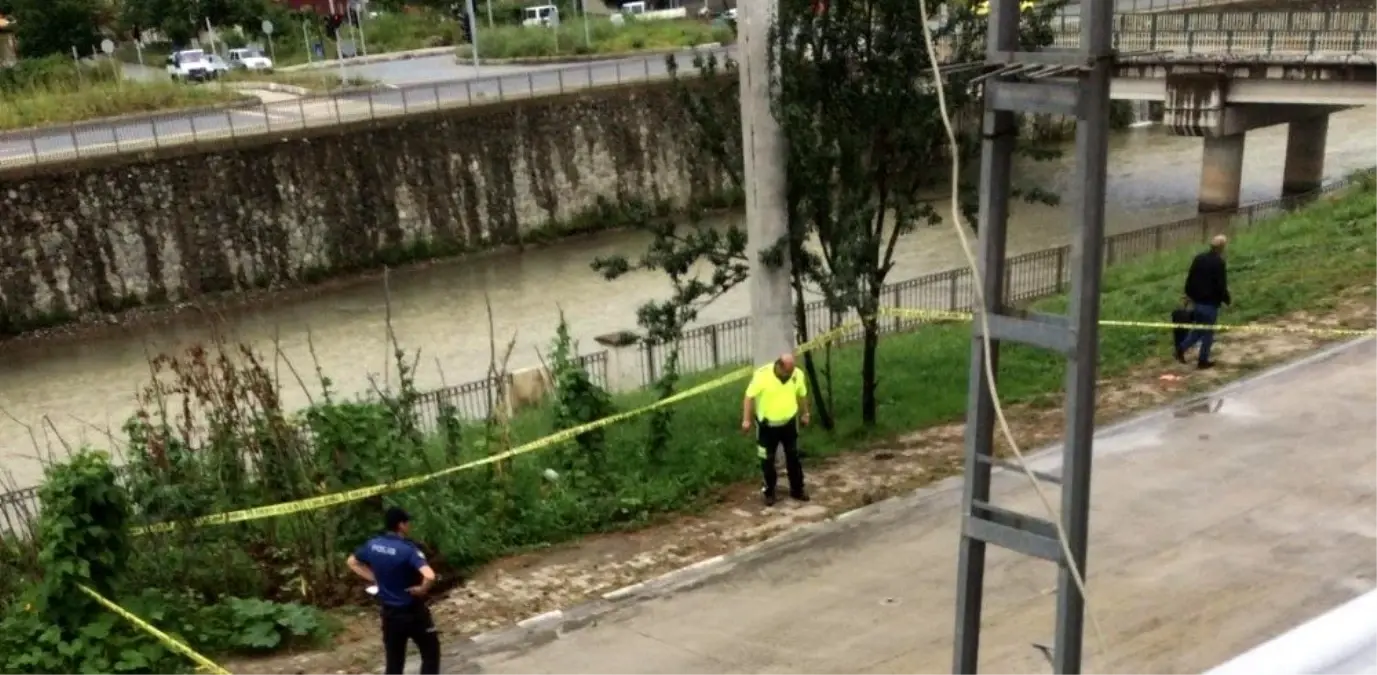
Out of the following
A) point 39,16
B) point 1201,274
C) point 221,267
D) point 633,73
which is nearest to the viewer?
point 1201,274

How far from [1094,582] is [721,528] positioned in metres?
3.06

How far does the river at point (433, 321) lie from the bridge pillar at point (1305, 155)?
3.41 ft

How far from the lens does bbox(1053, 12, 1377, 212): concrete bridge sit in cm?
2900

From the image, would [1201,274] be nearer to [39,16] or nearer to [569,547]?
[569,547]

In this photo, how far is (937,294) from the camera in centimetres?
2189

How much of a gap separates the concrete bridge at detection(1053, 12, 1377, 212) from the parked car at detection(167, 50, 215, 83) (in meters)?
32.9

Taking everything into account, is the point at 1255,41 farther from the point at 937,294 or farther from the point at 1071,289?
the point at 1071,289

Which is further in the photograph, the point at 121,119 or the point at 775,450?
the point at 121,119

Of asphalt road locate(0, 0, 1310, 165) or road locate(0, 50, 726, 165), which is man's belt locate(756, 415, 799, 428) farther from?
road locate(0, 50, 726, 165)

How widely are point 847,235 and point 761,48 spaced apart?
1.84 metres

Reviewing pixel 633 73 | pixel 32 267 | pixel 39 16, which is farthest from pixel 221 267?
pixel 39 16

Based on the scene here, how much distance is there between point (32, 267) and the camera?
27375mm

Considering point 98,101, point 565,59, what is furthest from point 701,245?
point 565,59

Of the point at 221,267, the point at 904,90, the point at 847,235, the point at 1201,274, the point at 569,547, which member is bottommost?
the point at 221,267
